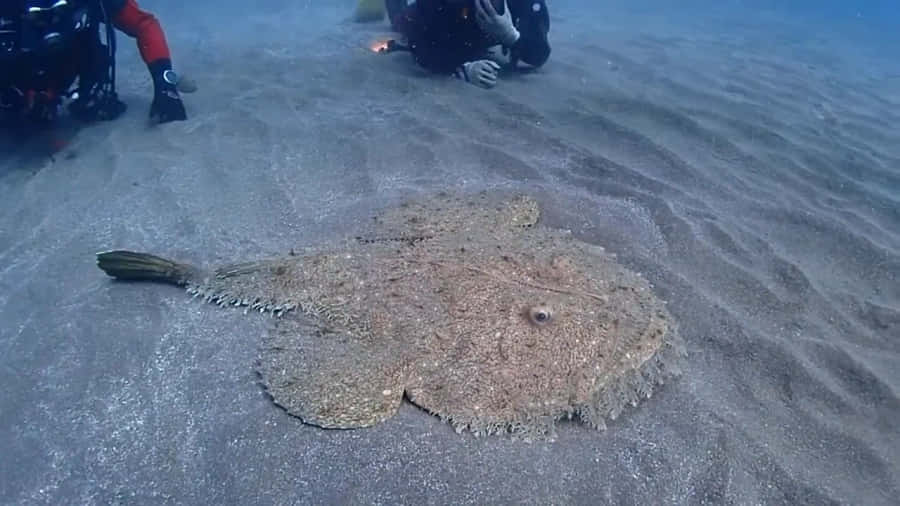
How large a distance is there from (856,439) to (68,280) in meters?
5.42

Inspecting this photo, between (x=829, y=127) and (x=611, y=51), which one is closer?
(x=829, y=127)

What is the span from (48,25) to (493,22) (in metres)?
5.56

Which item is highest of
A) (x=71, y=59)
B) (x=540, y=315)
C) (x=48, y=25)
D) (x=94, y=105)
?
(x=48, y=25)

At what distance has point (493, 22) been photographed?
8086 millimetres

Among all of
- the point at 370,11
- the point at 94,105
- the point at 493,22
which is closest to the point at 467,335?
the point at 493,22

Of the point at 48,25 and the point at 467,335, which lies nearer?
the point at 467,335

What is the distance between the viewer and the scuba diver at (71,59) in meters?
6.30

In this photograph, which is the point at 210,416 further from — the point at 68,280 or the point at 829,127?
the point at 829,127

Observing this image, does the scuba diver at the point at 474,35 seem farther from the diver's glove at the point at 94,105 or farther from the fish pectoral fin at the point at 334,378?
the fish pectoral fin at the point at 334,378

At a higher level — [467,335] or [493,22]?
[493,22]

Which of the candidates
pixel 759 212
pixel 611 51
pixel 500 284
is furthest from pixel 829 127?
pixel 500 284

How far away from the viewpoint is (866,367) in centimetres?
342

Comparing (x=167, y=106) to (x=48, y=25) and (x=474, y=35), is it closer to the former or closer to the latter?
(x=48, y=25)

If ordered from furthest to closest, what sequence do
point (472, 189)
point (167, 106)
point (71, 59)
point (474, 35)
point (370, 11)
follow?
point (370, 11) < point (474, 35) < point (167, 106) < point (71, 59) < point (472, 189)
